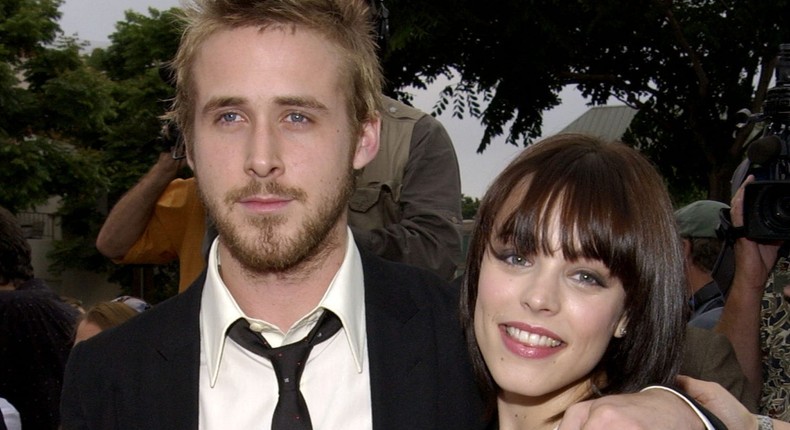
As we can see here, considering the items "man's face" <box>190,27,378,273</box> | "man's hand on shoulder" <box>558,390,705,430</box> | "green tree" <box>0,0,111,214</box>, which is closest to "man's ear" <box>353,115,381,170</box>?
"man's face" <box>190,27,378,273</box>

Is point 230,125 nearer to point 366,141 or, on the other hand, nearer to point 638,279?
point 366,141

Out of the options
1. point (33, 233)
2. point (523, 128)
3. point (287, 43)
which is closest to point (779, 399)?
point (287, 43)

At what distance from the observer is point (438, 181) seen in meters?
3.30

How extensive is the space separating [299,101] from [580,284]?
0.81 metres

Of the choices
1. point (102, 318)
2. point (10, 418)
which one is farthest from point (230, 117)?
point (102, 318)

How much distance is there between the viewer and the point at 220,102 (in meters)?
2.45

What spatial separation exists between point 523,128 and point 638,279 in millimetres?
9929

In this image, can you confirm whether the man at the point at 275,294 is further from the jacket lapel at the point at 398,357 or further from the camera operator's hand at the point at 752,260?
the camera operator's hand at the point at 752,260

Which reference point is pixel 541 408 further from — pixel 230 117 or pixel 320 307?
pixel 230 117

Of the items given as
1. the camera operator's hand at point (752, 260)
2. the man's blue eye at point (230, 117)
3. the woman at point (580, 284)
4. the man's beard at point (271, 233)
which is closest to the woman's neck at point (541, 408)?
the woman at point (580, 284)

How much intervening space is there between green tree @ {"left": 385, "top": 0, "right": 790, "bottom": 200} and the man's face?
740cm

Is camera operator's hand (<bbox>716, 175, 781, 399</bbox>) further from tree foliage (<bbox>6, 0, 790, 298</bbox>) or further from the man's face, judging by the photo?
tree foliage (<bbox>6, 0, 790, 298</bbox>)

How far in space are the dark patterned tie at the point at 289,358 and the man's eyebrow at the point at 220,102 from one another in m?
0.53

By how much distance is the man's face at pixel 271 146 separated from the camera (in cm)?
241
